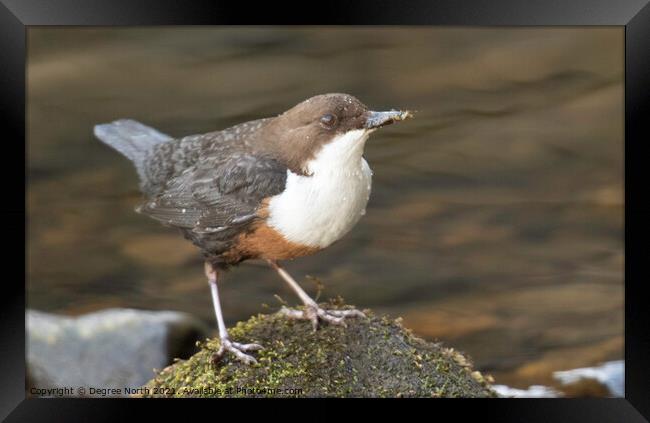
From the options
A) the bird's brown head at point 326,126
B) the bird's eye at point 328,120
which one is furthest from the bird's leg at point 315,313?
the bird's eye at point 328,120

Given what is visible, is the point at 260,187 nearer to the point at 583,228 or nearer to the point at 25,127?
the point at 25,127

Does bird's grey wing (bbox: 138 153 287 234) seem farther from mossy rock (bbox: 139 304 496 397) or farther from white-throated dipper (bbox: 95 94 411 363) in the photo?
mossy rock (bbox: 139 304 496 397)

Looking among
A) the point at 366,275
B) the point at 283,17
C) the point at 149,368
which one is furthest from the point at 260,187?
the point at 149,368

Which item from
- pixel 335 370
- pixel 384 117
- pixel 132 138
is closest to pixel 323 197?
pixel 384 117

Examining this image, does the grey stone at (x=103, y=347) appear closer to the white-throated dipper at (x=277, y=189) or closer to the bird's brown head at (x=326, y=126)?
the white-throated dipper at (x=277, y=189)

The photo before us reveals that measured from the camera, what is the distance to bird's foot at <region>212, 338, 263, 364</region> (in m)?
3.23

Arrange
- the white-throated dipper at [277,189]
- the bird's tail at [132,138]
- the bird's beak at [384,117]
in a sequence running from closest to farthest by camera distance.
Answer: the bird's beak at [384,117] → the white-throated dipper at [277,189] → the bird's tail at [132,138]

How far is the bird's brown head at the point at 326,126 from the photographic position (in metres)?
3.22

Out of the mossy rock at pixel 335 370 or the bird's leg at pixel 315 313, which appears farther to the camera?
the bird's leg at pixel 315 313

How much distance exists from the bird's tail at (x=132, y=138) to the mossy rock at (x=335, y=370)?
119cm

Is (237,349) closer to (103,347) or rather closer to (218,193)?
(218,193)

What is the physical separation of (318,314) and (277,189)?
2.04 feet

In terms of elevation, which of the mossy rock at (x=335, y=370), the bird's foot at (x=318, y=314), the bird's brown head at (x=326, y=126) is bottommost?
the mossy rock at (x=335, y=370)

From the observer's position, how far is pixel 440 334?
171 inches
